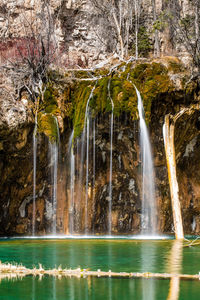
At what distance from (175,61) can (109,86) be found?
3.14 m

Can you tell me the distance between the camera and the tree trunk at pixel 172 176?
60.2 ft

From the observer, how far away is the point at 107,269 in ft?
30.6

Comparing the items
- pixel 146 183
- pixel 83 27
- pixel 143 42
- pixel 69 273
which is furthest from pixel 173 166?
pixel 83 27

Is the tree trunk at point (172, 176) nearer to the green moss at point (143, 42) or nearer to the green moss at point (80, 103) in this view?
the green moss at point (80, 103)

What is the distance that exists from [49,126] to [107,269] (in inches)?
485

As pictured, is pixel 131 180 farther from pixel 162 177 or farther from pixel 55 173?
pixel 55 173

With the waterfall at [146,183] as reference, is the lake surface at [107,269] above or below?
below

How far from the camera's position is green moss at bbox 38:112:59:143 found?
20828 millimetres

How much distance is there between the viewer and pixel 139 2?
123 feet

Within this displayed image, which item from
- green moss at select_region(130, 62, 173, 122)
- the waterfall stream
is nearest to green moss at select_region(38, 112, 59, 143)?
the waterfall stream

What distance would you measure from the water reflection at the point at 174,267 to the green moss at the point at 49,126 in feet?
29.7

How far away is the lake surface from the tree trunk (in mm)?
4406

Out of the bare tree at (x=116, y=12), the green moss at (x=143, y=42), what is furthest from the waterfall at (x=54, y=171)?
the green moss at (x=143, y=42)

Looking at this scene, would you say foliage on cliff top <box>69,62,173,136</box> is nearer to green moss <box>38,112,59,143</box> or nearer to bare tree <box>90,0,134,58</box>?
green moss <box>38,112,59,143</box>
